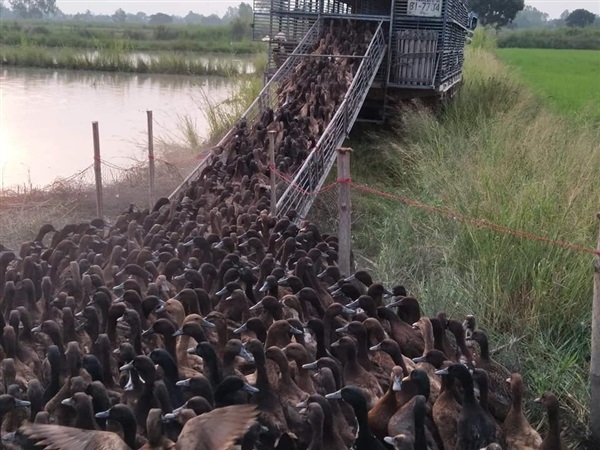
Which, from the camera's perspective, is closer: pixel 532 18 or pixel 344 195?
pixel 344 195

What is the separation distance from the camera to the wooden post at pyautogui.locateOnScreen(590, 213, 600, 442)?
18.0 ft

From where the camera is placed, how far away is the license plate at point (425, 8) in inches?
589

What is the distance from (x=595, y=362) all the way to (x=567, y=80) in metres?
30.7

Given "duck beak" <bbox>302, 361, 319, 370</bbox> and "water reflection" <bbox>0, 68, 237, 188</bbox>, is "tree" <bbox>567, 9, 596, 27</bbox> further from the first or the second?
"duck beak" <bbox>302, 361, 319, 370</bbox>

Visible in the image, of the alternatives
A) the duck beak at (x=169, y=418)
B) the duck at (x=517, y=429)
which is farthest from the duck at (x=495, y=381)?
the duck beak at (x=169, y=418)

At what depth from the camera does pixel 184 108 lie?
26.8 metres

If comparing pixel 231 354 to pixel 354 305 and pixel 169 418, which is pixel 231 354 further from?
pixel 354 305

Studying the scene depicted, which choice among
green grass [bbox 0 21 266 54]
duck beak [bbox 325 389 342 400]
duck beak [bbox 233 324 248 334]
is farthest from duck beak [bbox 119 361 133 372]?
green grass [bbox 0 21 266 54]

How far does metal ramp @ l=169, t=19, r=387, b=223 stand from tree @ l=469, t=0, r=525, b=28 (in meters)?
66.1

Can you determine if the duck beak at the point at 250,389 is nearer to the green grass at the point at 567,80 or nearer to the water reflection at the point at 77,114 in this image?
the water reflection at the point at 77,114

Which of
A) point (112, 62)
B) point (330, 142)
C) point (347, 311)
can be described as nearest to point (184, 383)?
point (347, 311)

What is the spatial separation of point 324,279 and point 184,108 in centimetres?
2031

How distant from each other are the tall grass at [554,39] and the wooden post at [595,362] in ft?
230

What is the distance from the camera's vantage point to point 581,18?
109m
